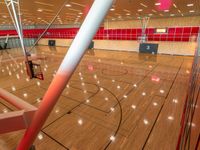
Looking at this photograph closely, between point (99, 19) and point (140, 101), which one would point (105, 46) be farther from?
point (99, 19)

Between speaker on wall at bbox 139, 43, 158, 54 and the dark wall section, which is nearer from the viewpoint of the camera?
the dark wall section

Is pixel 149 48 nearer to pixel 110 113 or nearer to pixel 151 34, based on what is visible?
pixel 151 34

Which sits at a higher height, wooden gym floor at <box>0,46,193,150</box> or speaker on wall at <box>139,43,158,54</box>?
speaker on wall at <box>139,43,158,54</box>

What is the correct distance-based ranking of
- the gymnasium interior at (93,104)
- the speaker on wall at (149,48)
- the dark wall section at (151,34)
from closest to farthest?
the gymnasium interior at (93,104), the dark wall section at (151,34), the speaker on wall at (149,48)

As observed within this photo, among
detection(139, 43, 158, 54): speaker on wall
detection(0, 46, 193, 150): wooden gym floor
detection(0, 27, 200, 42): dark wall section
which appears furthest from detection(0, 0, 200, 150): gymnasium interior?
detection(139, 43, 158, 54): speaker on wall

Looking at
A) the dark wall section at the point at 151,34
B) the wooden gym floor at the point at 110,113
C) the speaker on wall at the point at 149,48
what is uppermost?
the dark wall section at the point at 151,34

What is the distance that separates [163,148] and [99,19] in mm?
2707

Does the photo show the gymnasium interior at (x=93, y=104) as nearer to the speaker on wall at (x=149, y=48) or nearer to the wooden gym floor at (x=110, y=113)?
the wooden gym floor at (x=110, y=113)

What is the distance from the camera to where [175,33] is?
37.0ft

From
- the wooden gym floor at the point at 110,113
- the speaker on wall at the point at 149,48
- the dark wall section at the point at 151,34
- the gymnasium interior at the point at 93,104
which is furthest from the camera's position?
the speaker on wall at the point at 149,48

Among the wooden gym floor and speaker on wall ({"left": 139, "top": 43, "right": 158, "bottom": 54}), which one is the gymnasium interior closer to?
the wooden gym floor

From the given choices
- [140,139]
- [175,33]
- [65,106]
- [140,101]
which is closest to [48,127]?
[65,106]

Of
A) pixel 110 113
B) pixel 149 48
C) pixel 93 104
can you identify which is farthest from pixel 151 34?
pixel 110 113

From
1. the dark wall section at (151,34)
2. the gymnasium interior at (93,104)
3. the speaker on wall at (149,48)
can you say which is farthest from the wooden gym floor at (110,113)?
the speaker on wall at (149,48)
